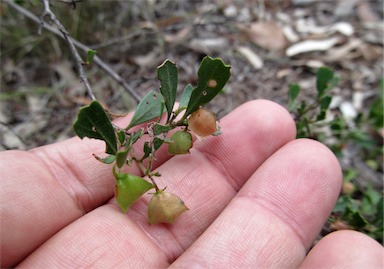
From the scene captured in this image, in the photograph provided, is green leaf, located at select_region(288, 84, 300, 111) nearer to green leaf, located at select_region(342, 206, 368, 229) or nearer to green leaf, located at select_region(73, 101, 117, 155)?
green leaf, located at select_region(342, 206, 368, 229)

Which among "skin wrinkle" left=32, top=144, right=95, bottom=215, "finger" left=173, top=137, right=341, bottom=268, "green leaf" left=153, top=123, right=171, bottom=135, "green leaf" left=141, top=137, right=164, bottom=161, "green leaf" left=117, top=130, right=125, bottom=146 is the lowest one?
"finger" left=173, top=137, right=341, bottom=268

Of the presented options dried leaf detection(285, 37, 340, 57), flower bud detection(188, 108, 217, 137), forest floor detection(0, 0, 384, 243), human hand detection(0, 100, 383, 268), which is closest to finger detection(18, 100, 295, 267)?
human hand detection(0, 100, 383, 268)

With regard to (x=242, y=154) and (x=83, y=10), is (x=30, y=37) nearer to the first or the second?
(x=83, y=10)

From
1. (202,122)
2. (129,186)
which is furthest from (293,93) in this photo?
(129,186)

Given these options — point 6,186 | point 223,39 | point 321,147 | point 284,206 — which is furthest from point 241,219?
point 223,39

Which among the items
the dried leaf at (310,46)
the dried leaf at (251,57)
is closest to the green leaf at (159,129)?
the dried leaf at (251,57)

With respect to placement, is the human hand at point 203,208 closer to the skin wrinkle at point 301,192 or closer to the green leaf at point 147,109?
the skin wrinkle at point 301,192
